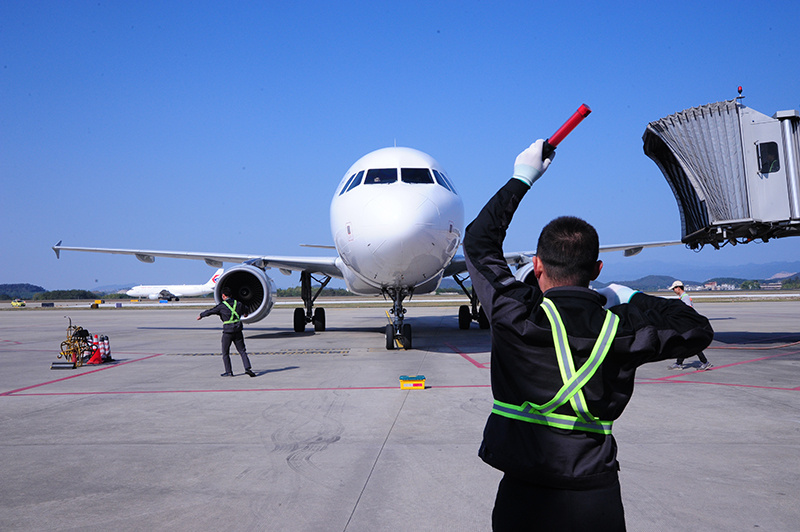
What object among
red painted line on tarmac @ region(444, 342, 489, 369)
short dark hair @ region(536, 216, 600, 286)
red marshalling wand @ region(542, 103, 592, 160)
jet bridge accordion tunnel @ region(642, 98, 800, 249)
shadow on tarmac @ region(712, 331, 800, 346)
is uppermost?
jet bridge accordion tunnel @ region(642, 98, 800, 249)

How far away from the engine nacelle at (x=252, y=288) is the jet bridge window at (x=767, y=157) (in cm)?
1116

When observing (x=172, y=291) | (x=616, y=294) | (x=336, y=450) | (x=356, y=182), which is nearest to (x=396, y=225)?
(x=356, y=182)

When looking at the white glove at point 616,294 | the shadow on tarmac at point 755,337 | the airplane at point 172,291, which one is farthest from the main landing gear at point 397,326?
the airplane at point 172,291

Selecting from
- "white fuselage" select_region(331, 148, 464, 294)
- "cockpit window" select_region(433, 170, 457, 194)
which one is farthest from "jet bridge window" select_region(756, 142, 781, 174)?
"cockpit window" select_region(433, 170, 457, 194)

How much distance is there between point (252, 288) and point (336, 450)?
10685 millimetres

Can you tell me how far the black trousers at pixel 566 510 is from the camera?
1817 millimetres

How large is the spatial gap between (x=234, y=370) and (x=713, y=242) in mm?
10804

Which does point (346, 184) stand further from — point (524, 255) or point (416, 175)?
point (524, 255)

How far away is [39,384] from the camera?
28.5 ft

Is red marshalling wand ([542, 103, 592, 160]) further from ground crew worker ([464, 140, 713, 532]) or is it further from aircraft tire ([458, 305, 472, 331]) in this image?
aircraft tire ([458, 305, 472, 331])

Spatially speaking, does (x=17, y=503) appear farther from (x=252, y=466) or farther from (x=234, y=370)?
(x=234, y=370)

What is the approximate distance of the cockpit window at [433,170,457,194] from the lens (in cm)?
1175

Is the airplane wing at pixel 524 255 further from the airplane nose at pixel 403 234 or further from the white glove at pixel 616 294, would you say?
the white glove at pixel 616 294

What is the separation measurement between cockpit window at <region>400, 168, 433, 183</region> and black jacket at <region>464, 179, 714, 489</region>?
30.8 ft
